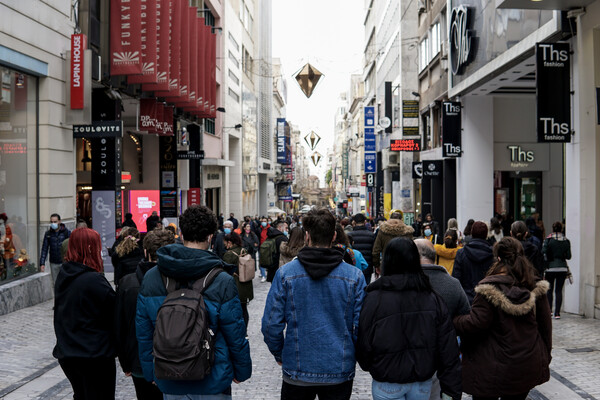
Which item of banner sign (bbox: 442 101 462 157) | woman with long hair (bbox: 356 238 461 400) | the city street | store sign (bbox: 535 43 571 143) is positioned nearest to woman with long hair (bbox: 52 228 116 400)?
woman with long hair (bbox: 356 238 461 400)

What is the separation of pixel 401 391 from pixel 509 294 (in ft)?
3.55

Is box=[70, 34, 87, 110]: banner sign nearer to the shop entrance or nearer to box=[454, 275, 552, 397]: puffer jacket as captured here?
box=[454, 275, 552, 397]: puffer jacket

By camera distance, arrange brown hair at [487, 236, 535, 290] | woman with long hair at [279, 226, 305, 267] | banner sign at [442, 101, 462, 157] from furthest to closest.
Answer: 1. banner sign at [442, 101, 462, 157]
2. woman with long hair at [279, 226, 305, 267]
3. brown hair at [487, 236, 535, 290]

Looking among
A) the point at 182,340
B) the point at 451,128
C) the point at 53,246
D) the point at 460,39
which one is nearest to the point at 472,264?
the point at 182,340

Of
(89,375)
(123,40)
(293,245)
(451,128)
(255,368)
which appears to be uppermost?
(123,40)

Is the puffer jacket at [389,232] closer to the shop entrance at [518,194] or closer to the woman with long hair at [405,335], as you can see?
the woman with long hair at [405,335]

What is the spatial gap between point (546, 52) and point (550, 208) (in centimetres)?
1199

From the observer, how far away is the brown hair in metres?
4.69

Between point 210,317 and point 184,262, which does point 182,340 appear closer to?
point 210,317

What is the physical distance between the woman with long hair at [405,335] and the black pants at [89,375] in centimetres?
205

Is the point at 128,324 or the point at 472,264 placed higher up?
the point at 472,264

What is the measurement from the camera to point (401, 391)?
4109 millimetres

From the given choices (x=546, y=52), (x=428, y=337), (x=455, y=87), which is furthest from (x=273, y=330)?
(x=455, y=87)

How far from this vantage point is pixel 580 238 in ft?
40.4
